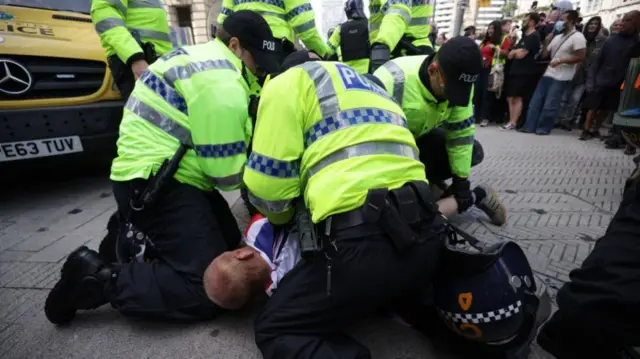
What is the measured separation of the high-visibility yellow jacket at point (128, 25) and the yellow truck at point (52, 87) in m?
0.56

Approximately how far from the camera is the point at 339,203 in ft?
4.36

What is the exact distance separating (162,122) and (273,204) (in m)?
0.76

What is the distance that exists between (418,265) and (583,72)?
6.52m

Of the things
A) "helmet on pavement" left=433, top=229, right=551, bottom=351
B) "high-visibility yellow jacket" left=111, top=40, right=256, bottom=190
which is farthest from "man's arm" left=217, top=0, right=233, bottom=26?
"helmet on pavement" left=433, top=229, right=551, bottom=351

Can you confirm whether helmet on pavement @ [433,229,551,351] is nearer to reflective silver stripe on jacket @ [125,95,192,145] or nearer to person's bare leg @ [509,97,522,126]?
reflective silver stripe on jacket @ [125,95,192,145]

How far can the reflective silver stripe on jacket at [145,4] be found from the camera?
285cm

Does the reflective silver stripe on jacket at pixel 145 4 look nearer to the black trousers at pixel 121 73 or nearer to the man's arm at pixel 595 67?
the black trousers at pixel 121 73

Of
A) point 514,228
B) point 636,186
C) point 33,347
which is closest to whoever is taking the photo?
point 636,186

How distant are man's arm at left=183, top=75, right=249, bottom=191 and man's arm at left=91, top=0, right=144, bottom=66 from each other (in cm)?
142

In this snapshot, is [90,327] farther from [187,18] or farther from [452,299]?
[187,18]

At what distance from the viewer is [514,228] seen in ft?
8.73

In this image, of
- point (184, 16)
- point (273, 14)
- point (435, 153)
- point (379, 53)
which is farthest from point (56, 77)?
point (184, 16)

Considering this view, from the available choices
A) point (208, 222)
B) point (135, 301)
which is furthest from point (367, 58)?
point (135, 301)

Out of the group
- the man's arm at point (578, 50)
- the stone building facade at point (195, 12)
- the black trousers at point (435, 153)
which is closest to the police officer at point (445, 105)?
the black trousers at point (435, 153)
